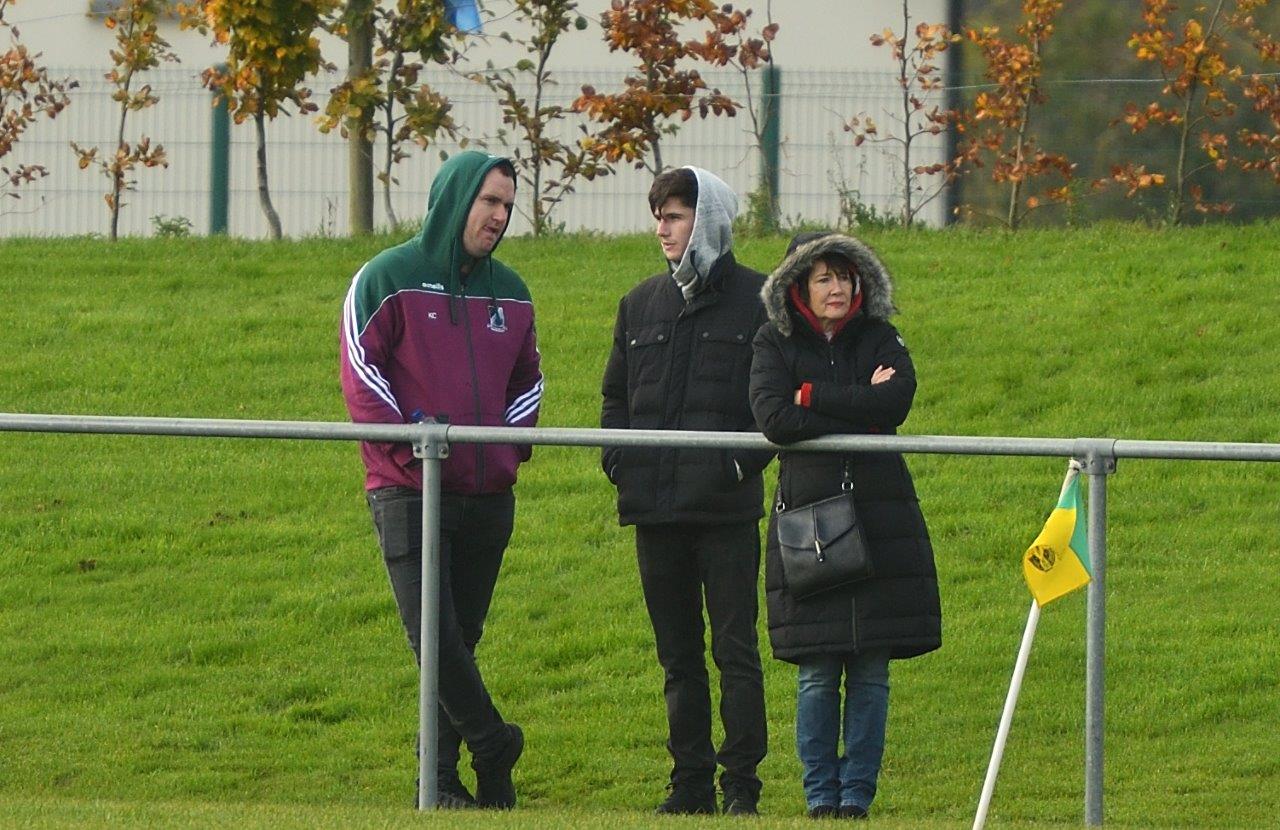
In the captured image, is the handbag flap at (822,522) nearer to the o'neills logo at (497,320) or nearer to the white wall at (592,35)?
the o'neills logo at (497,320)

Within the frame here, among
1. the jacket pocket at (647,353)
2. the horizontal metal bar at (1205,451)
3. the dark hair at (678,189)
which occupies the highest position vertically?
the dark hair at (678,189)

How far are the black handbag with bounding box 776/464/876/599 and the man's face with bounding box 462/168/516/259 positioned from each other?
1.29 m

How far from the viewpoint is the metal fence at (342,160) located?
16.4 meters

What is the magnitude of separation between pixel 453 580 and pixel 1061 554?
1.96 m

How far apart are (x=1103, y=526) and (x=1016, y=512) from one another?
435 centimetres

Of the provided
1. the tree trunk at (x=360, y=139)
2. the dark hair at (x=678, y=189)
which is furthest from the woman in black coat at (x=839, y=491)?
the tree trunk at (x=360, y=139)

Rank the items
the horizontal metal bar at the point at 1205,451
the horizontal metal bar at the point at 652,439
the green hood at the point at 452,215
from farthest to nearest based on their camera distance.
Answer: the green hood at the point at 452,215, the horizontal metal bar at the point at 652,439, the horizontal metal bar at the point at 1205,451

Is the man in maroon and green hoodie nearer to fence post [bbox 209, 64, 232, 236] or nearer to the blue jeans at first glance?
the blue jeans

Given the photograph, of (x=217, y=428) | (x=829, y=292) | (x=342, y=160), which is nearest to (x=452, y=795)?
(x=217, y=428)

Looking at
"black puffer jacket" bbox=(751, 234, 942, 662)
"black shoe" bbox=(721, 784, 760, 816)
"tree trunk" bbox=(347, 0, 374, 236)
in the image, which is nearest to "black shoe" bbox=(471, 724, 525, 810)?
"black shoe" bbox=(721, 784, 760, 816)

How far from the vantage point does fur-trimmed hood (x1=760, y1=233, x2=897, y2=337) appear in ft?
20.8

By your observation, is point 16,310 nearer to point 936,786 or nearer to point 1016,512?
point 1016,512

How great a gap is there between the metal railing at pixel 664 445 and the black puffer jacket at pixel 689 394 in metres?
0.27

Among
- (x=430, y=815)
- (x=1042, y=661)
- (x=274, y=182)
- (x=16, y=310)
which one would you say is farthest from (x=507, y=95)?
(x=430, y=815)
